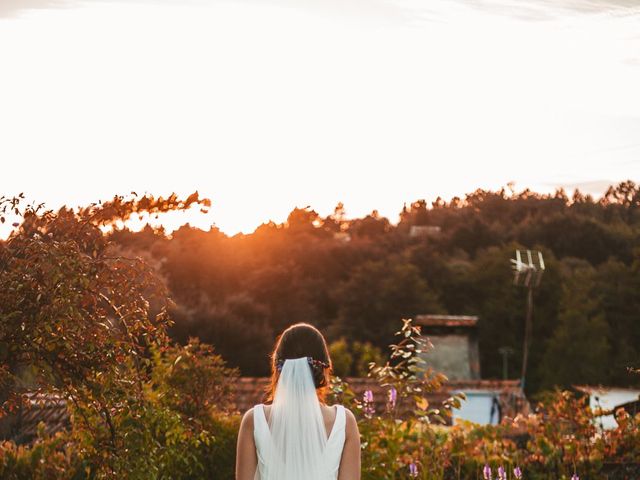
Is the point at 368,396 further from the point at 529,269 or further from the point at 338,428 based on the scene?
the point at 529,269

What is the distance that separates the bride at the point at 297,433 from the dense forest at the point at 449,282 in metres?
32.0

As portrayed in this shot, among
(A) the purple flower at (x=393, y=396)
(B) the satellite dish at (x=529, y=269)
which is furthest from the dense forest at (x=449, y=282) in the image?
(A) the purple flower at (x=393, y=396)

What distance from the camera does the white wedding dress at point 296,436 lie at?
449 cm

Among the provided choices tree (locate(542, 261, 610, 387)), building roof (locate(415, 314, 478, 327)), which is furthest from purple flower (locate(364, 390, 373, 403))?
tree (locate(542, 261, 610, 387))

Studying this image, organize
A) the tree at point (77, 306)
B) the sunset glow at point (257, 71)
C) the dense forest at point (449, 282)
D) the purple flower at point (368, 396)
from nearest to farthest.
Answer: the tree at point (77, 306) < the purple flower at point (368, 396) < the sunset glow at point (257, 71) < the dense forest at point (449, 282)

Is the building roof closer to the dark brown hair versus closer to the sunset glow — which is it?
the sunset glow

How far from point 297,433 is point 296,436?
1 centimetres

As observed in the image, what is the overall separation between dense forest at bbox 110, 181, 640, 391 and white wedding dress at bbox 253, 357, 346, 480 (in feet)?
105

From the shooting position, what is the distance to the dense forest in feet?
133

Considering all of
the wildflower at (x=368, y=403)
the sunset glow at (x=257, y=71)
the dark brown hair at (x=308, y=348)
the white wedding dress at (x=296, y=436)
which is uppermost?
the sunset glow at (x=257, y=71)

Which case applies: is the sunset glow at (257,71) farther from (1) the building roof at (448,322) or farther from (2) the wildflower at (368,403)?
(1) the building roof at (448,322)

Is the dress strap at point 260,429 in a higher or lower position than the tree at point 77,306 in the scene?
lower

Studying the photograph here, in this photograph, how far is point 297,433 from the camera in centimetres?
453

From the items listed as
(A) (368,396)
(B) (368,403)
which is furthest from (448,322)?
(A) (368,396)
